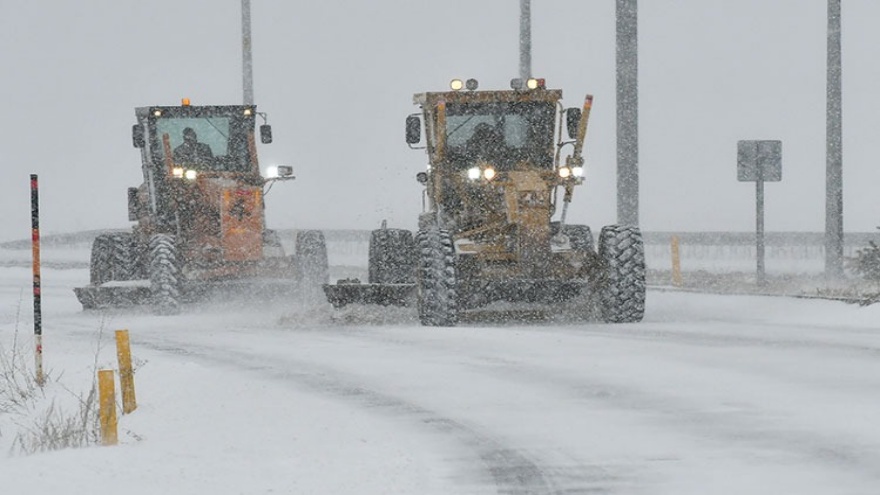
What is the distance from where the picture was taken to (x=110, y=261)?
24781 mm

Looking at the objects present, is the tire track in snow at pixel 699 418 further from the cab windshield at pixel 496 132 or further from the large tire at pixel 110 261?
the large tire at pixel 110 261

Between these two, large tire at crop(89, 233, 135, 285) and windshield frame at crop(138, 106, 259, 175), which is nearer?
large tire at crop(89, 233, 135, 285)

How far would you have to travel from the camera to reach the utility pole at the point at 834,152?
2842cm

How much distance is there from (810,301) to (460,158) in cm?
486

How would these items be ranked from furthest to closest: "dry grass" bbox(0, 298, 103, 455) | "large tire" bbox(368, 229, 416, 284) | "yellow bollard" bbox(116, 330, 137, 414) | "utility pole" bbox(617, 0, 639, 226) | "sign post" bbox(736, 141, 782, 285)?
"utility pole" bbox(617, 0, 639, 226)
"sign post" bbox(736, 141, 782, 285)
"large tire" bbox(368, 229, 416, 284)
"yellow bollard" bbox(116, 330, 137, 414)
"dry grass" bbox(0, 298, 103, 455)

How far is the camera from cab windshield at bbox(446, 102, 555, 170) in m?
21.4

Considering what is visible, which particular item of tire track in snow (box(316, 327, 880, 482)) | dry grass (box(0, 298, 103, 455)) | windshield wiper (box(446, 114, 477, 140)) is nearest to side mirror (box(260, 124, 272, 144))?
windshield wiper (box(446, 114, 477, 140))

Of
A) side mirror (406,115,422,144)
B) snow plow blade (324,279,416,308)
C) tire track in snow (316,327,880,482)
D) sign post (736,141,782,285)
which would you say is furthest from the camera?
sign post (736,141,782,285)

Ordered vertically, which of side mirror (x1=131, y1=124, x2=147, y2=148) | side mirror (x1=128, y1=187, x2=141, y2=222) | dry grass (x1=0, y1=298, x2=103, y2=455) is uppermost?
side mirror (x1=131, y1=124, x2=147, y2=148)

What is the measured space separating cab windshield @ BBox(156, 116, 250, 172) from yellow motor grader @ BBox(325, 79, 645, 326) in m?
4.06

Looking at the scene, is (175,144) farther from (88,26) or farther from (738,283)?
(88,26)

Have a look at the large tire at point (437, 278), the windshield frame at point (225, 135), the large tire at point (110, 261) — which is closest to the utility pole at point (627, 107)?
the windshield frame at point (225, 135)

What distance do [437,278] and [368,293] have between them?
1.29 m

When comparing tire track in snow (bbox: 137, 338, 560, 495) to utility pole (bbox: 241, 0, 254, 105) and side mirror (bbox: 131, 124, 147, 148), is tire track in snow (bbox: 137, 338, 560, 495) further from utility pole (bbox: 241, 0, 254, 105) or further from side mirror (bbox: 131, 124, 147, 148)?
utility pole (bbox: 241, 0, 254, 105)
